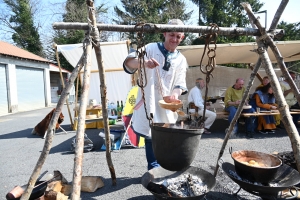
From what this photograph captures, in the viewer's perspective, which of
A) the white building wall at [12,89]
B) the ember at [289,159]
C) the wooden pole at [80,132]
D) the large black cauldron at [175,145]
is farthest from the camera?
the white building wall at [12,89]

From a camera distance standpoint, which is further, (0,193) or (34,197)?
(0,193)

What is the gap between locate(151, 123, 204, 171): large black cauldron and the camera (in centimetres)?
173

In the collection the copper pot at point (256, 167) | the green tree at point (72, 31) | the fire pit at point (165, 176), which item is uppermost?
the green tree at point (72, 31)

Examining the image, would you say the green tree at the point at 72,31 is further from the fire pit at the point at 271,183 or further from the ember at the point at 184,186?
the fire pit at the point at 271,183

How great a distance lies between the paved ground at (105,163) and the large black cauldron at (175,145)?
108 cm

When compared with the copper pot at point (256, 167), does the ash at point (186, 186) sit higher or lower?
lower

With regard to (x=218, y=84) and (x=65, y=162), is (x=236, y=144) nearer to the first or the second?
(x=65, y=162)

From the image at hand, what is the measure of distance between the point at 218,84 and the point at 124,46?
4623 millimetres

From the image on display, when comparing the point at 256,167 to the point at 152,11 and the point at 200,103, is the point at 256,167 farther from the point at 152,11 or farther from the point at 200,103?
the point at 152,11

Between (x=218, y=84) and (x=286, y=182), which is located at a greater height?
(x=218, y=84)

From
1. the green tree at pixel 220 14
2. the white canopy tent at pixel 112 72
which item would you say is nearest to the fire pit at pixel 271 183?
the white canopy tent at pixel 112 72

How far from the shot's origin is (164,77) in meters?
2.48

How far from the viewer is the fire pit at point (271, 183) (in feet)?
6.39

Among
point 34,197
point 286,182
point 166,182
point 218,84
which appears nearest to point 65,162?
point 34,197
